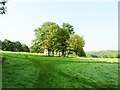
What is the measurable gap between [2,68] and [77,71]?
629 cm

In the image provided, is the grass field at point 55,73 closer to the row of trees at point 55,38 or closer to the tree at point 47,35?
the tree at point 47,35

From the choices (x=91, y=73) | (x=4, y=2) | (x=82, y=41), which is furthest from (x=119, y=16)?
(x=4, y=2)

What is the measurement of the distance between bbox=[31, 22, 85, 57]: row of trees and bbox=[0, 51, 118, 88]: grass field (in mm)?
2016

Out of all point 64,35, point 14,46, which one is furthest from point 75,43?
point 14,46

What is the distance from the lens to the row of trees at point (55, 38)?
90.1 ft

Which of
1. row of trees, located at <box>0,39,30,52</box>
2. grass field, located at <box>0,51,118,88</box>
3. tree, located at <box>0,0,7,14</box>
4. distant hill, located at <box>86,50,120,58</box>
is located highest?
tree, located at <box>0,0,7,14</box>

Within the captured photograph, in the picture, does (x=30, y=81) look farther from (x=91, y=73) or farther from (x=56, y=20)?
(x=56, y=20)

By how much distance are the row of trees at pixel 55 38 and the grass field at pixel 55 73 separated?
2.02 meters

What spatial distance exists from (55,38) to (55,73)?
7.51m

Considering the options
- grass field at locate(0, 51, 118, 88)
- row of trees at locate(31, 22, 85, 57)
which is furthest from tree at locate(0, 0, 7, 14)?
row of trees at locate(31, 22, 85, 57)

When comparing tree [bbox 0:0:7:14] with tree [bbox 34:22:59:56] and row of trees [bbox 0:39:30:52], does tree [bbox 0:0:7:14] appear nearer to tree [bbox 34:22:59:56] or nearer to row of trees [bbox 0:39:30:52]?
tree [bbox 34:22:59:56]

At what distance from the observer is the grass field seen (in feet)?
62.5

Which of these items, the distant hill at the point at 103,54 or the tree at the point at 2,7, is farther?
the distant hill at the point at 103,54

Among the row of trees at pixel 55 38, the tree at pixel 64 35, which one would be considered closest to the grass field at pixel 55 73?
the row of trees at pixel 55 38
